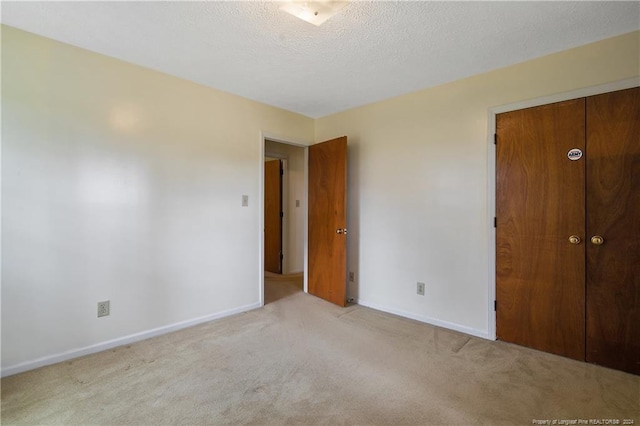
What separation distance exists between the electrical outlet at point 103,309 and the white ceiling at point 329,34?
2.05 metres

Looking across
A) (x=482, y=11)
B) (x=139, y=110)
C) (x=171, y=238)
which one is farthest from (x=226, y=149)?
(x=482, y=11)

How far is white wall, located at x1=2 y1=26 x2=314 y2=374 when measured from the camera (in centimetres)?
206

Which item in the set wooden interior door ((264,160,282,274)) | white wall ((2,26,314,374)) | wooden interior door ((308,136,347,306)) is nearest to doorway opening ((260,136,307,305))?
wooden interior door ((264,160,282,274))

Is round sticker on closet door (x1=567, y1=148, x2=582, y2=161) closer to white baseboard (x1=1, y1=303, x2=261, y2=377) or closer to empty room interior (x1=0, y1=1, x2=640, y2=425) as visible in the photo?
empty room interior (x1=0, y1=1, x2=640, y2=425)

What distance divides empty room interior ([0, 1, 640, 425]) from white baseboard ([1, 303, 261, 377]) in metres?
0.02

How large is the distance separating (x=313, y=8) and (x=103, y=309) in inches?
108

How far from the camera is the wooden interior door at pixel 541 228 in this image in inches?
89.0

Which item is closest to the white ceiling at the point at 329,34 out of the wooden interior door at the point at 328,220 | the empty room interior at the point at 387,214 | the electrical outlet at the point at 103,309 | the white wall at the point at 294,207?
the empty room interior at the point at 387,214

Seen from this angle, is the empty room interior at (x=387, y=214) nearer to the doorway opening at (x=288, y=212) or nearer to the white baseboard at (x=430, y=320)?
the white baseboard at (x=430, y=320)

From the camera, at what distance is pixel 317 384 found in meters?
1.95

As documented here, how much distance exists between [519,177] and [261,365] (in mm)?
2613

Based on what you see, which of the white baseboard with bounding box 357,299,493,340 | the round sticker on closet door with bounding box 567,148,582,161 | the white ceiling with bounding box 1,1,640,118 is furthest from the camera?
the white baseboard with bounding box 357,299,493,340

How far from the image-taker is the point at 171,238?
9.09ft

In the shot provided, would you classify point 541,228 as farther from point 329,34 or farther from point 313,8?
point 313,8
